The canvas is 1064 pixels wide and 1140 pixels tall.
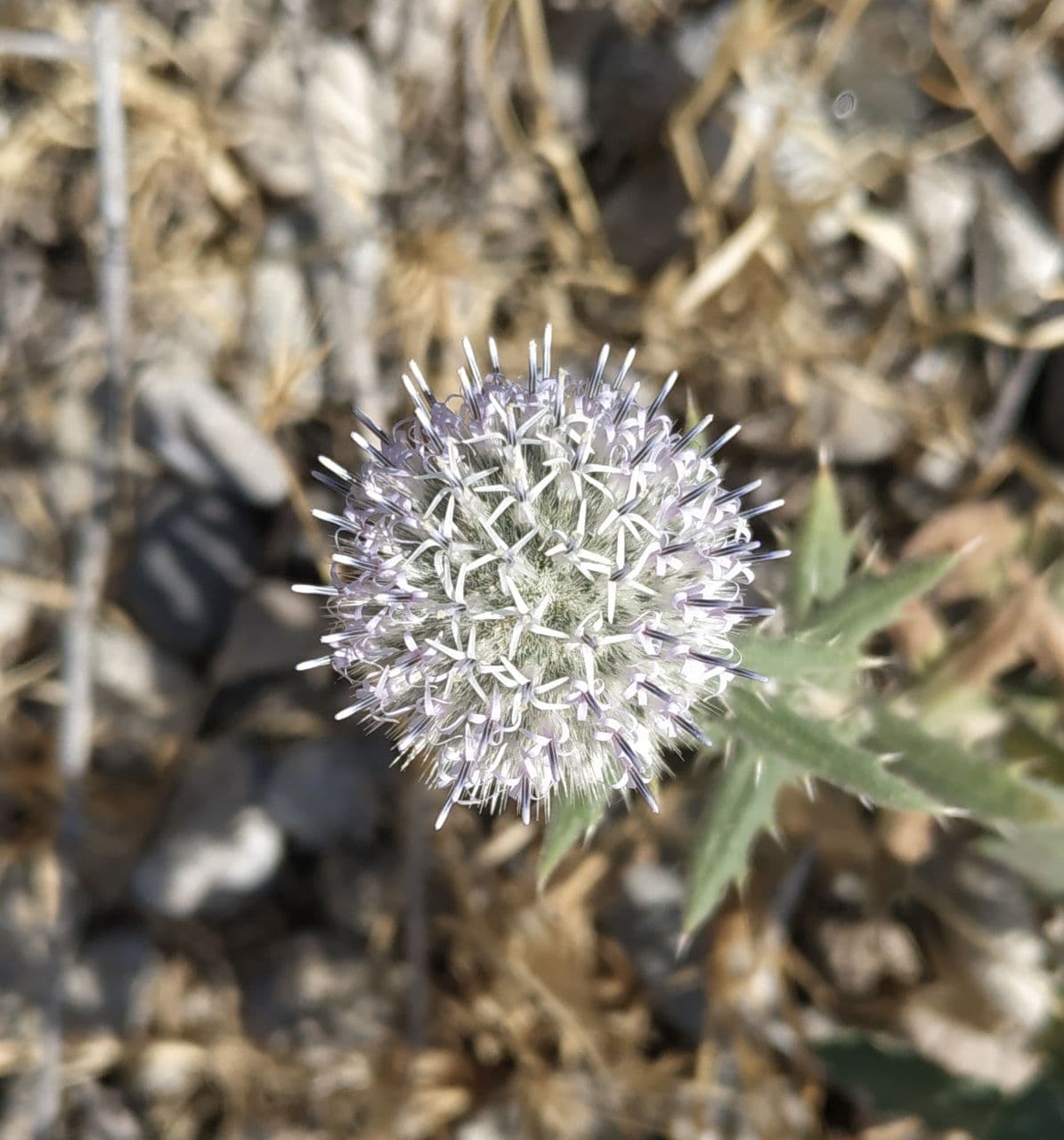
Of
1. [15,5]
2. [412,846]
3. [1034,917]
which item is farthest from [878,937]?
[15,5]

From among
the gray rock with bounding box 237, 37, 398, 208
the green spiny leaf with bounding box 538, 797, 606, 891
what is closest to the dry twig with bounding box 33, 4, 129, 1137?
the gray rock with bounding box 237, 37, 398, 208

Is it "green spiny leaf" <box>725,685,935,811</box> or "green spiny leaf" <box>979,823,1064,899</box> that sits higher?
"green spiny leaf" <box>725,685,935,811</box>

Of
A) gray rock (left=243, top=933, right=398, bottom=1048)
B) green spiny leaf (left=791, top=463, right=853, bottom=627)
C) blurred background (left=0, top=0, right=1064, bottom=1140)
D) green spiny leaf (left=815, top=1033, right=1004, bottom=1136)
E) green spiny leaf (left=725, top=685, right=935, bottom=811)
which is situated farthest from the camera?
gray rock (left=243, top=933, right=398, bottom=1048)

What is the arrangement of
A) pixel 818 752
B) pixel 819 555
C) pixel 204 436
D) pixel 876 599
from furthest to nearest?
pixel 204 436
pixel 819 555
pixel 876 599
pixel 818 752

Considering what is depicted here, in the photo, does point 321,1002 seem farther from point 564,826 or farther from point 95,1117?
point 564,826

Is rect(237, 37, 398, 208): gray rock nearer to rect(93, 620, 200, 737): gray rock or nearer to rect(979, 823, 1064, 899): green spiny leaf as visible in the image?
rect(93, 620, 200, 737): gray rock

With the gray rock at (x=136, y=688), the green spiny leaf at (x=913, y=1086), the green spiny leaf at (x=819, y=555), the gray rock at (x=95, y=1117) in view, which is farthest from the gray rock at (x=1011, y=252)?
the gray rock at (x=95, y=1117)

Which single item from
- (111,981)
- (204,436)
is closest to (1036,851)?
(204,436)
